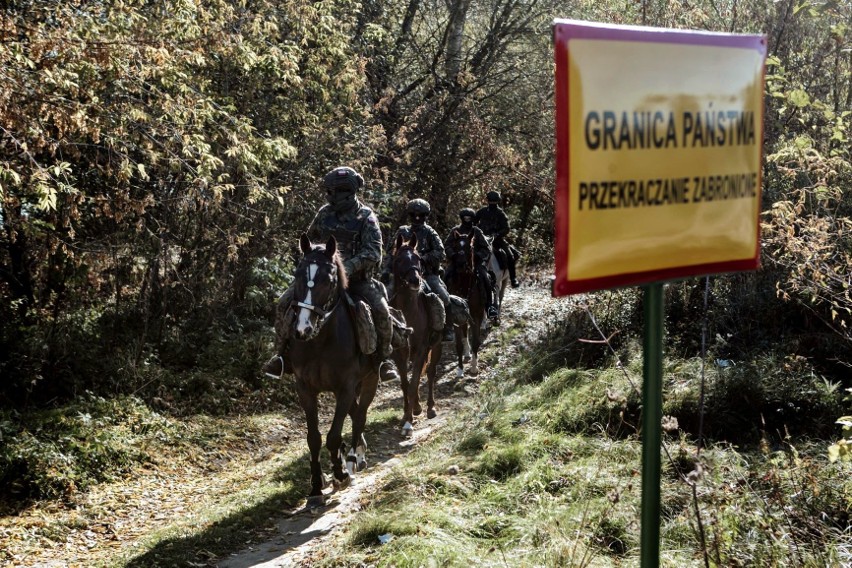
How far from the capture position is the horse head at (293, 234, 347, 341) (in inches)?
308

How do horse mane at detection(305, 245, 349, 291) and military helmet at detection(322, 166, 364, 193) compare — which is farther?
military helmet at detection(322, 166, 364, 193)

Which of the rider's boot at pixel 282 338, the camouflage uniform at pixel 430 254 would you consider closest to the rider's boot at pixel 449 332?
the camouflage uniform at pixel 430 254

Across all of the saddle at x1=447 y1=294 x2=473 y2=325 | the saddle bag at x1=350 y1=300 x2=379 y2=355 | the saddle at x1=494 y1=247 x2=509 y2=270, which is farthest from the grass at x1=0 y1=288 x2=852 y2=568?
the saddle at x1=494 y1=247 x2=509 y2=270

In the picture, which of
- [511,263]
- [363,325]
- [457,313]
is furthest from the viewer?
[511,263]

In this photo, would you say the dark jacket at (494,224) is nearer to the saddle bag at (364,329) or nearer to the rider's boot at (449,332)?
the rider's boot at (449,332)

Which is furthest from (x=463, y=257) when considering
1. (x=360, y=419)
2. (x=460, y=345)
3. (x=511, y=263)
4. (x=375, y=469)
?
(x=360, y=419)

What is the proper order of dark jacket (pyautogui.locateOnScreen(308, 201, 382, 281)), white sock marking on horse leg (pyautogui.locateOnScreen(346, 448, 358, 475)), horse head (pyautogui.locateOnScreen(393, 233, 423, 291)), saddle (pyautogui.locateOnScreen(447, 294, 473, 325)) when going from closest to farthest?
dark jacket (pyautogui.locateOnScreen(308, 201, 382, 281)) → white sock marking on horse leg (pyautogui.locateOnScreen(346, 448, 358, 475)) → horse head (pyautogui.locateOnScreen(393, 233, 423, 291)) → saddle (pyautogui.locateOnScreen(447, 294, 473, 325))

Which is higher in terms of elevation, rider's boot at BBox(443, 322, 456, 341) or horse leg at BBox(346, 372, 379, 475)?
rider's boot at BBox(443, 322, 456, 341)

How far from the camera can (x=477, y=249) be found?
16344 millimetres

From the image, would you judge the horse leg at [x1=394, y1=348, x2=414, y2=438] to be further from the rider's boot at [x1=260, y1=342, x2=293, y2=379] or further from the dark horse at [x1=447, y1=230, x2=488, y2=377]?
the dark horse at [x1=447, y1=230, x2=488, y2=377]

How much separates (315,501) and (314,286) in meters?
2.37

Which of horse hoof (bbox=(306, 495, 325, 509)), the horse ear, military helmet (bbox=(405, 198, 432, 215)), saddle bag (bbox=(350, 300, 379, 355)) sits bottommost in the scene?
horse hoof (bbox=(306, 495, 325, 509))

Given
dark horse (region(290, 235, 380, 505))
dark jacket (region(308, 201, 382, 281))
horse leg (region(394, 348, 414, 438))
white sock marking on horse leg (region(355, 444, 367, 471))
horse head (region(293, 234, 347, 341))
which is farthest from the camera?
horse leg (region(394, 348, 414, 438))

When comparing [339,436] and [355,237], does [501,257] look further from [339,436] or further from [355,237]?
[339,436]
